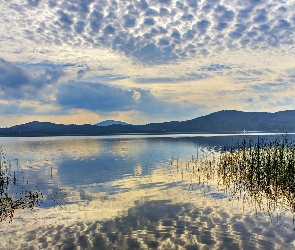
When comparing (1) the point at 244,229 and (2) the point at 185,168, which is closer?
(1) the point at 244,229

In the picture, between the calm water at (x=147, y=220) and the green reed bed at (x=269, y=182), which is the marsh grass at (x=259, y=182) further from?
the calm water at (x=147, y=220)

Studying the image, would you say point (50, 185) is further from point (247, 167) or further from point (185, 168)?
point (247, 167)

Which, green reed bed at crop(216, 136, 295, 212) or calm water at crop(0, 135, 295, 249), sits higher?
green reed bed at crop(216, 136, 295, 212)

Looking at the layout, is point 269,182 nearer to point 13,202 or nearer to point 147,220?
point 147,220

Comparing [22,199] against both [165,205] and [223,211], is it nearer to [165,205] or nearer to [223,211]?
[165,205]

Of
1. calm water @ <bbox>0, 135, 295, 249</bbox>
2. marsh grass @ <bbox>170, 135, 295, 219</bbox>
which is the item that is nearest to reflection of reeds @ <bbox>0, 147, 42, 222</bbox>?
calm water @ <bbox>0, 135, 295, 249</bbox>

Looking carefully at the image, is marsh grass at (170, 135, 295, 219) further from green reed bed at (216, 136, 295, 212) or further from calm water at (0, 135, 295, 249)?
calm water at (0, 135, 295, 249)

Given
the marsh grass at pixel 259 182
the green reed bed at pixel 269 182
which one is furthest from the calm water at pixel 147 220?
the green reed bed at pixel 269 182

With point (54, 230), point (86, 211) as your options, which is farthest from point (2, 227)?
point (86, 211)

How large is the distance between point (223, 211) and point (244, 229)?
2406mm

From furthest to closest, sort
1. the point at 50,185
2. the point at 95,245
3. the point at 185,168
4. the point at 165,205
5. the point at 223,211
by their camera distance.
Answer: the point at 185,168 < the point at 50,185 < the point at 165,205 < the point at 223,211 < the point at 95,245

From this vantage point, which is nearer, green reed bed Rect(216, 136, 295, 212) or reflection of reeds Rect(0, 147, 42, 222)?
reflection of reeds Rect(0, 147, 42, 222)

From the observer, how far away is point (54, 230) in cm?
1188

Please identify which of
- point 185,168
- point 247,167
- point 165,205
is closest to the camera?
point 165,205
